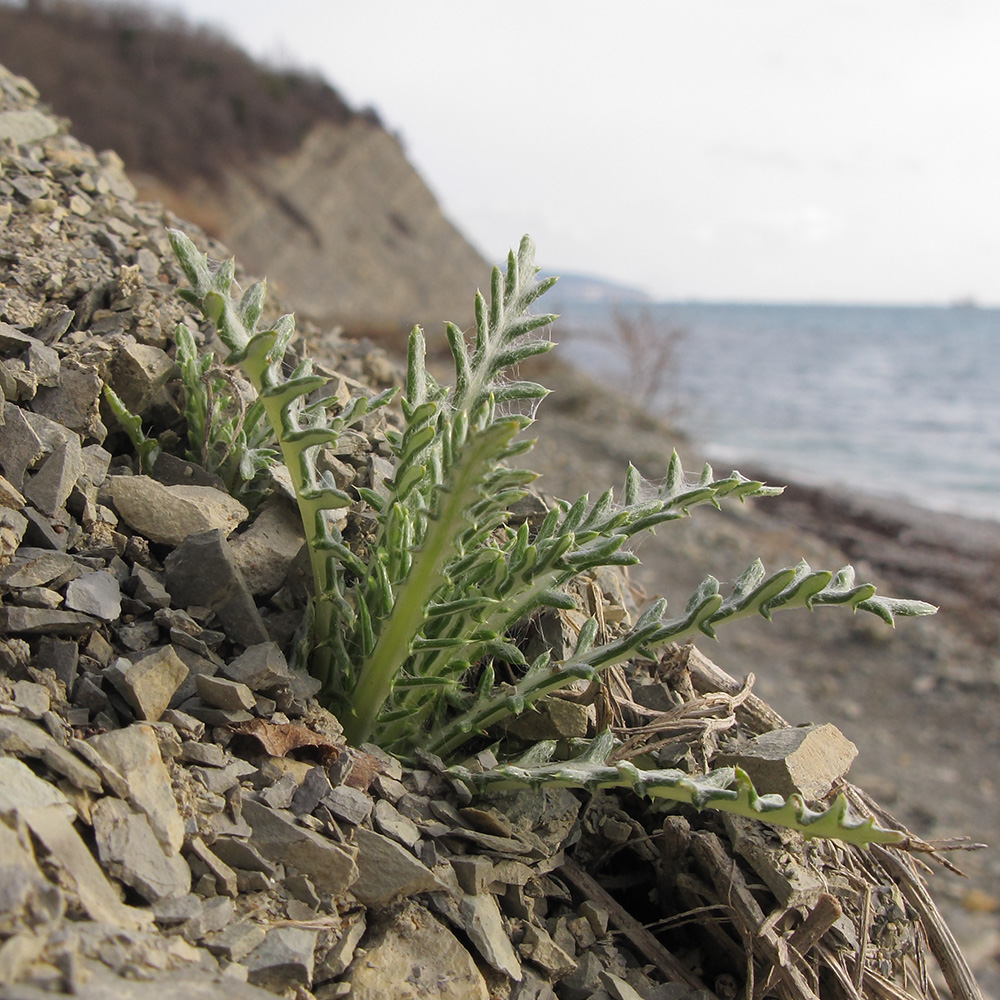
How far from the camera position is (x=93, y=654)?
1.21 metres

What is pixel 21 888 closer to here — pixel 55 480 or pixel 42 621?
pixel 42 621

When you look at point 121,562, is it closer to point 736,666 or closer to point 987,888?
point 987,888

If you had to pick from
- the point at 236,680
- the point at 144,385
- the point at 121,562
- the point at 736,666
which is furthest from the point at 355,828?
the point at 736,666

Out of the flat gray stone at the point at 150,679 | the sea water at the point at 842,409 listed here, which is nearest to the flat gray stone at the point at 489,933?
the flat gray stone at the point at 150,679

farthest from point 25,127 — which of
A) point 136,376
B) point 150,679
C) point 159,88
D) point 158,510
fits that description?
point 159,88

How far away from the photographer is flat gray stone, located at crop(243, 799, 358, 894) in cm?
111

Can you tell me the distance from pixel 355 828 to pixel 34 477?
28.9 inches

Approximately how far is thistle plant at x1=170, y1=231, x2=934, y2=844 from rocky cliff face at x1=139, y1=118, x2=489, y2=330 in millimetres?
13341

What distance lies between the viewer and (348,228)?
1772cm

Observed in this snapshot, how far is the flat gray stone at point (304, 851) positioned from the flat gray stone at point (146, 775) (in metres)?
0.10

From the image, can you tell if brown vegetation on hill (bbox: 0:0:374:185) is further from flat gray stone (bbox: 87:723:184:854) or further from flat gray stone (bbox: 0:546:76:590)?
flat gray stone (bbox: 87:723:184:854)

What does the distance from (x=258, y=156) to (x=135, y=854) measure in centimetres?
1805

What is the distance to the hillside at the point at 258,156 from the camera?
15047mm

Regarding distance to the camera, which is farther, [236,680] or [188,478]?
[188,478]
